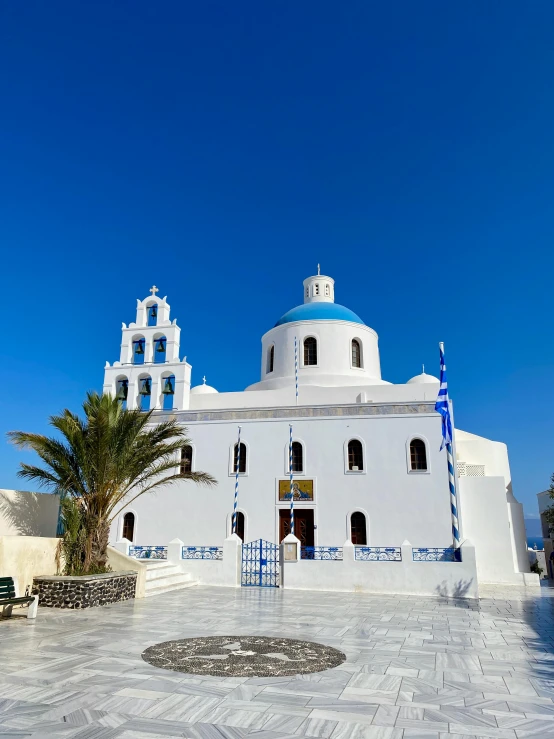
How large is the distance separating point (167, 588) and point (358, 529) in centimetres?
668

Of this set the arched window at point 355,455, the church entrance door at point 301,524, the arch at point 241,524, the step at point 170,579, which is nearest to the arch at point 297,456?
the church entrance door at point 301,524

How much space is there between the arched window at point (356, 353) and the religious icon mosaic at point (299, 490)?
6442 mm

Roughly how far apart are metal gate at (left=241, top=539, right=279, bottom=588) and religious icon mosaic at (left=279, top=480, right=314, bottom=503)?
1.98 metres

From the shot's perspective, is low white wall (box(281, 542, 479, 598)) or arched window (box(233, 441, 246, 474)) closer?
low white wall (box(281, 542, 479, 598))

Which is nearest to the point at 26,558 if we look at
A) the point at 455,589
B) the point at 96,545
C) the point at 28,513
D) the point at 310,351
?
the point at 96,545

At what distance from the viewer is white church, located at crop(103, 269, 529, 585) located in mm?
16891

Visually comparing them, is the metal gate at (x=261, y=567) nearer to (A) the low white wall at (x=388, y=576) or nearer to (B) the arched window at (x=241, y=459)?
(A) the low white wall at (x=388, y=576)

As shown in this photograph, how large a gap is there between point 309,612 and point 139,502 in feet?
34.0

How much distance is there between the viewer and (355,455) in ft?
57.9

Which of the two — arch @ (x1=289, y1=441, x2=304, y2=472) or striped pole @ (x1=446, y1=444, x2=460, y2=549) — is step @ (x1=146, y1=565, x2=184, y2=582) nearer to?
arch @ (x1=289, y1=441, x2=304, y2=472)

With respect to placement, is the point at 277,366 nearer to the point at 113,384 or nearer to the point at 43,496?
the point at 113,384

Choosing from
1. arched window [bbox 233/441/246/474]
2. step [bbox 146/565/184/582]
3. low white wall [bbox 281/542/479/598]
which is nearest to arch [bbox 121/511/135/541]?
arched window [bbox 233/441/246/474]

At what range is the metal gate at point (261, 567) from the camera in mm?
14195

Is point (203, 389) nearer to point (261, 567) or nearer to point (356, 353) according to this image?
point (356, 353)
